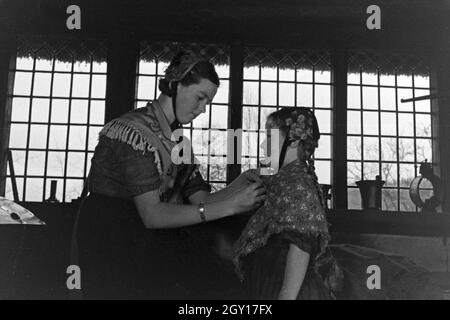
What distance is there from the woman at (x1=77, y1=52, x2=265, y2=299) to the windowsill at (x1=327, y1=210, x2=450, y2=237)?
193 cm

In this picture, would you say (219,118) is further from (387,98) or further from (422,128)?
(422,128)

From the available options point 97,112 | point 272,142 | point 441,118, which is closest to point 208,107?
point 97,112

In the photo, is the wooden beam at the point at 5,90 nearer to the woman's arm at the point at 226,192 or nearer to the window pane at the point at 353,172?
the window pane at the point at 353,172

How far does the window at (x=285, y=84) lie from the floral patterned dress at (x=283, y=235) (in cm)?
331

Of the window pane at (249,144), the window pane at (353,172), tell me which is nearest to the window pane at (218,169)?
the window pane at (249,144)

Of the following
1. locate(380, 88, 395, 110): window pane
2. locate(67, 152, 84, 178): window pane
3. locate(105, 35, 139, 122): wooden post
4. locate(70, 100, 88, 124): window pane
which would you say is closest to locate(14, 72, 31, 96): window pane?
locate(70, 100, 88, 124): window pane

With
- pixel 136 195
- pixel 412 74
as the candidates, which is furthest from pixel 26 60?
pixel 136 195

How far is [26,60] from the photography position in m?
5.53

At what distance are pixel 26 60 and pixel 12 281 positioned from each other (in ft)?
12.7

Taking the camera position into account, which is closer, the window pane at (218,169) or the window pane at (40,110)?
the window pane at (218,169)

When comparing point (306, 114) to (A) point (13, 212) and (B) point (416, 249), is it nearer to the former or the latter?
(A) point (13, 212)

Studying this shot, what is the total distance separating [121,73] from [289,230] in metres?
3.54

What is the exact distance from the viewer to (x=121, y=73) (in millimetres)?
5227

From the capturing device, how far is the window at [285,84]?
18.1ft
